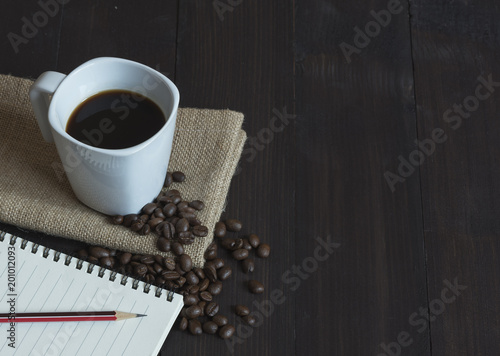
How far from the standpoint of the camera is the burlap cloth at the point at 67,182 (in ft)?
3.97

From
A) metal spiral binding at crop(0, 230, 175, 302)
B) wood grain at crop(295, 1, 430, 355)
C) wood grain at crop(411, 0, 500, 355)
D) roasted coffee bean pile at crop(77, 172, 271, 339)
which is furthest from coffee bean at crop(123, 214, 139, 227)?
wood grain at crop(411, 0, 500, 355)

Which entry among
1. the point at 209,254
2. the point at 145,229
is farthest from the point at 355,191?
the point at 145,229

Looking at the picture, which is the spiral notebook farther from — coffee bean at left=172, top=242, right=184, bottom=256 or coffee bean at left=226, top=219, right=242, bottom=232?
coffee bean at left=226, top=219, right=242, bottom=232

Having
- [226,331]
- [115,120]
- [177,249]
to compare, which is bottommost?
[226,331]


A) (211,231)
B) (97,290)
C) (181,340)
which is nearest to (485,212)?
(211,231)

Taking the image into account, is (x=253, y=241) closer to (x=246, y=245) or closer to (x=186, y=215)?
(x=246, y=245)

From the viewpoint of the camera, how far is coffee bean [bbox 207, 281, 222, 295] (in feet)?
3.98

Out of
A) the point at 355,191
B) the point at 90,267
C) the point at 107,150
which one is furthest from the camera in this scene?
the point at 355,191

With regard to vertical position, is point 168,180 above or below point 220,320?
above

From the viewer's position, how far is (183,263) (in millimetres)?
1194

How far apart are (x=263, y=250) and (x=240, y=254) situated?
1.9 inches

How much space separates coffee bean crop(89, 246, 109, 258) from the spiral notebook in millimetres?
53

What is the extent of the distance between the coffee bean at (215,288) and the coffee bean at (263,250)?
0.33 ft

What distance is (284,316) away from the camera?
1.23 meters
